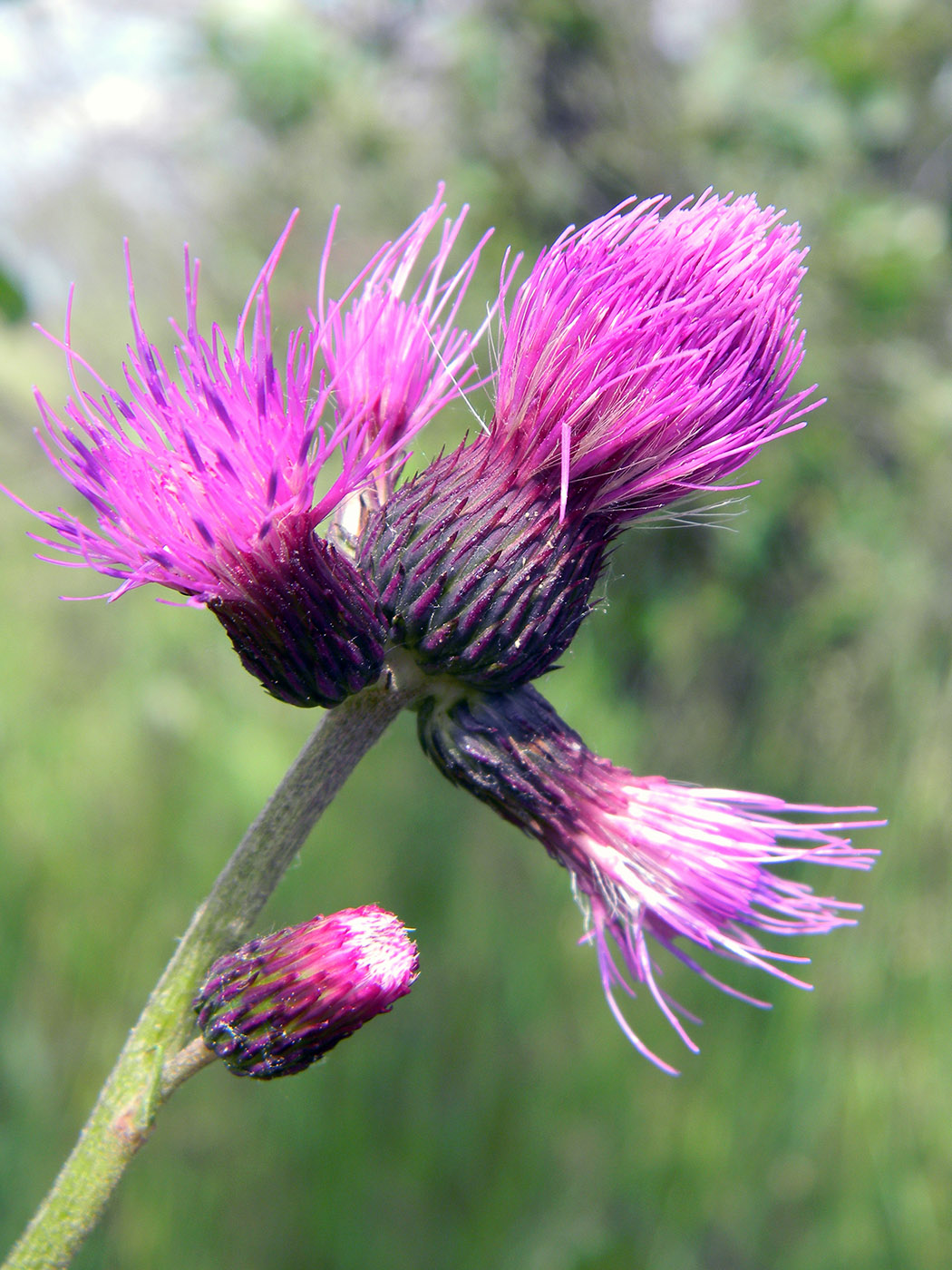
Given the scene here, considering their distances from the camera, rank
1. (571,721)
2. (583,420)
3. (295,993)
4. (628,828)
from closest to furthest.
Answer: (295,993) < (583,420) < (628,828) < (571,721)

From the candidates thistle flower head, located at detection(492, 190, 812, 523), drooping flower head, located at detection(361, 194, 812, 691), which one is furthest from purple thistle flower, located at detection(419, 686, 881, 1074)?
thistle flower head, located at detection(492, 190, 812, 523)

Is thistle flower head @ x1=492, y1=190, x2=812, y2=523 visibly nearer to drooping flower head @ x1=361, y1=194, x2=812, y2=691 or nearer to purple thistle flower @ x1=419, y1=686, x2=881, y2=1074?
drooping flower head @ x1=361, y1=194, x2=812, y2=691

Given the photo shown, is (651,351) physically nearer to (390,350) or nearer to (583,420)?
(583,420)

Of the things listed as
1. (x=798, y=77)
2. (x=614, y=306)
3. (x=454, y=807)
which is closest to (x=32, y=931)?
(x=454, y=807)

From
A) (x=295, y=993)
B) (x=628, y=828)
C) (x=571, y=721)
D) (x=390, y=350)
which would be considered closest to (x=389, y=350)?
(x=390, y=350)

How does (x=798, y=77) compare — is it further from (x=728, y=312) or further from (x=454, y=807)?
(x=728, y=312)

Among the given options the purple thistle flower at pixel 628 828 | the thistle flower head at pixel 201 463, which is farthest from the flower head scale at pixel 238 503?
the purple thistle flower at pixel 628 828
